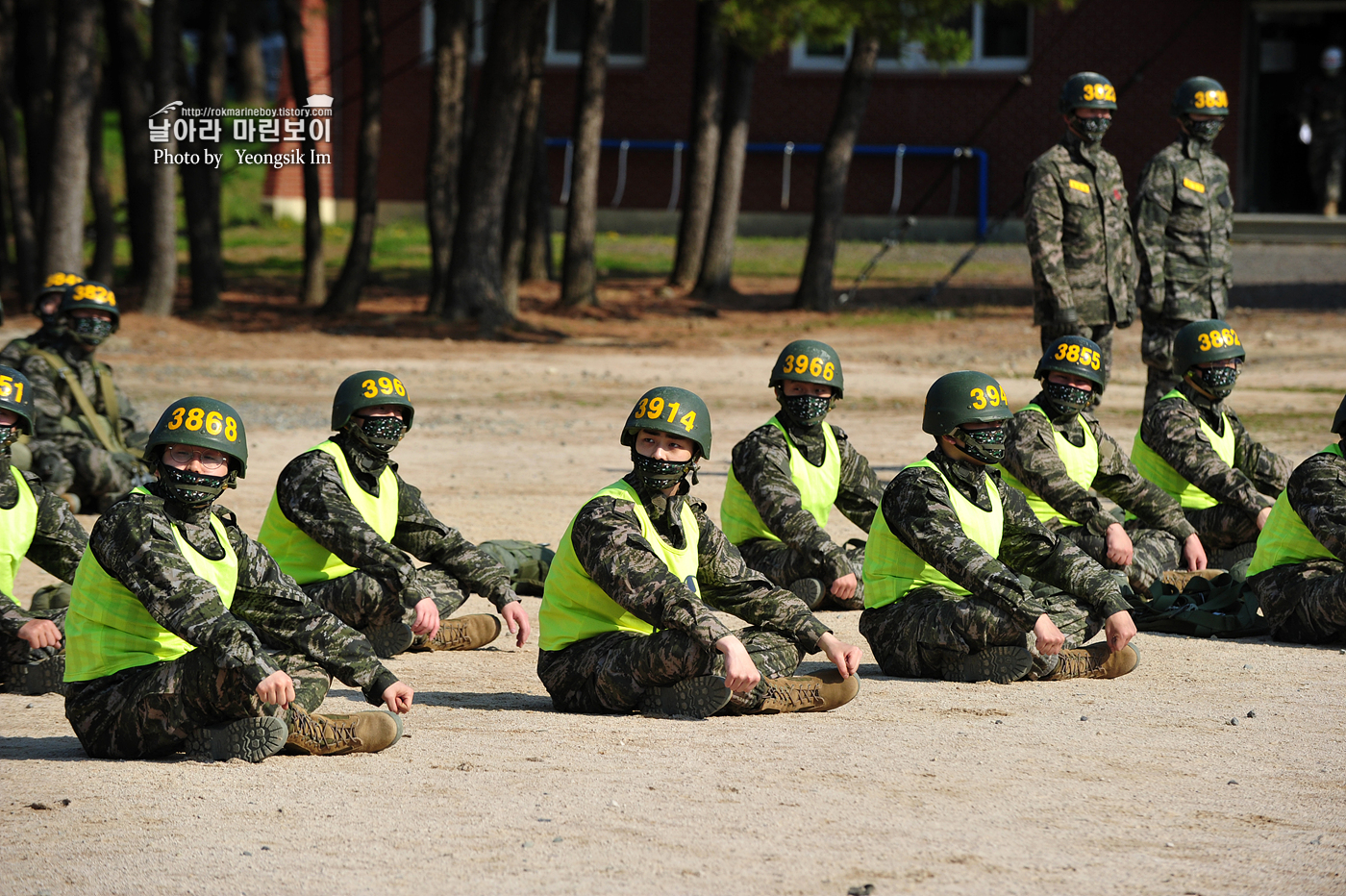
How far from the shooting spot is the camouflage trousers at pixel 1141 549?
365 inches

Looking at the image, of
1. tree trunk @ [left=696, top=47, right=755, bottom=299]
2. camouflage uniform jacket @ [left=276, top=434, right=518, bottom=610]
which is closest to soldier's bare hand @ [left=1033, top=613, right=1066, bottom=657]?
camouflage uniform jacket @ [left=276, top=434, right=518, bottom=610]

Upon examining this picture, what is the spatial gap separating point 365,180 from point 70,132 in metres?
5.15

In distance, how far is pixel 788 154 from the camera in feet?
112

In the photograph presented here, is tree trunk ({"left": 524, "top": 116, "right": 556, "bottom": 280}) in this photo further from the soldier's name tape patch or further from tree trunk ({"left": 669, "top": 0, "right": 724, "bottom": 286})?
the soldier's name tape patch

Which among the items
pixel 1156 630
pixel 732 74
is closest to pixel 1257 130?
pixel 732 74

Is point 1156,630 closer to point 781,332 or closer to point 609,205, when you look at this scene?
point 781,332

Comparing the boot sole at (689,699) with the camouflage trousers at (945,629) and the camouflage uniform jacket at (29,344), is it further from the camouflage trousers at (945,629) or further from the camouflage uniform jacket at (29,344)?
the camouflage uniform jacket at (29,344)

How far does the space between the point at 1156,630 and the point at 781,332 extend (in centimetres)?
1544

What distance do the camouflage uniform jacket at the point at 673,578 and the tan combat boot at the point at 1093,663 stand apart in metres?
1.38

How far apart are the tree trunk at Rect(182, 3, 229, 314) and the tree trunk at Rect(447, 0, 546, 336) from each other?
390 centimetres

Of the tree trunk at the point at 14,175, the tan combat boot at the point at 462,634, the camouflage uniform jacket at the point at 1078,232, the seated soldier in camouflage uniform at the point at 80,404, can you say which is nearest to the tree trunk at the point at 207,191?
the tree trunk at the point at 14,175

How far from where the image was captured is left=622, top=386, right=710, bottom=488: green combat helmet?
6.75 meters

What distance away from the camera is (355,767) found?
249 inches

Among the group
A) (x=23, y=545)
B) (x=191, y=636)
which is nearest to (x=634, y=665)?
(x=191, y=636)
